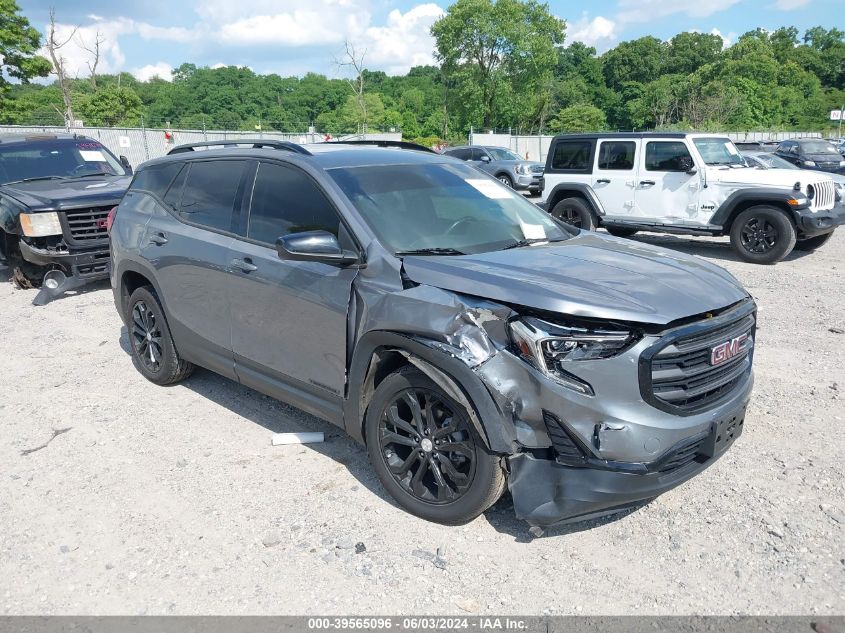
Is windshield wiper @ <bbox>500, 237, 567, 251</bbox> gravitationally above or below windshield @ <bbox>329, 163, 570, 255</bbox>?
below

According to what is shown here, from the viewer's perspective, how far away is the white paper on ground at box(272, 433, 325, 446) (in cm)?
435

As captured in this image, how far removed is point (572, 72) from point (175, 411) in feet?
391

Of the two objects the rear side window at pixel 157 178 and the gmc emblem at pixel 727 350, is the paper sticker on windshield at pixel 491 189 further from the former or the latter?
the rear side window at pixel 157 178

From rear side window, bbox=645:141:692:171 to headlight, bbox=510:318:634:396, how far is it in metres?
8.96

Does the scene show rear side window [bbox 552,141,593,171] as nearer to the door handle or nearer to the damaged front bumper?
the door handle

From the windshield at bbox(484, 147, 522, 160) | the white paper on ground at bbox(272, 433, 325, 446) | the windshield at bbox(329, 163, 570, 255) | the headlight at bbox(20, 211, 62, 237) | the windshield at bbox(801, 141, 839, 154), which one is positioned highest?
the windshield at bbox(329, 163, 570, 255)

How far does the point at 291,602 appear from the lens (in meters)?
2.88

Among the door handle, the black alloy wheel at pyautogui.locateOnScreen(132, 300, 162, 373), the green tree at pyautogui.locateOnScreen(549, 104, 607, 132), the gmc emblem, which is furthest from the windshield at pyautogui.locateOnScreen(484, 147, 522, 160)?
the green tree at pyautogui.locateOnScreen(549, 104, 607, 132)

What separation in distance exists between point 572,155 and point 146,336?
30.0 feet

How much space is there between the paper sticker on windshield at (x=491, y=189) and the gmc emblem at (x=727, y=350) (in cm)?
177

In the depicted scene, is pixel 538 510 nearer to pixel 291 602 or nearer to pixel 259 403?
pixel 291 602

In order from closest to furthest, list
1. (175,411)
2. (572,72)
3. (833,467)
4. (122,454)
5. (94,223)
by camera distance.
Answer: (833,467) < (122,454) < (175,411) < (94,223) < (572,72)

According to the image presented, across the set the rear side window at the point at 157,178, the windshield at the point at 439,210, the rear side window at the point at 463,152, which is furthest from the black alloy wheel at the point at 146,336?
the rear side window at the point at 463,152

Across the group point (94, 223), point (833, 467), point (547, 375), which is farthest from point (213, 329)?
point (94, 223)
